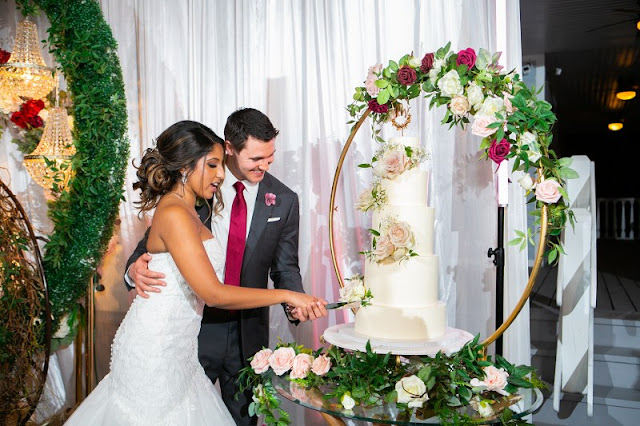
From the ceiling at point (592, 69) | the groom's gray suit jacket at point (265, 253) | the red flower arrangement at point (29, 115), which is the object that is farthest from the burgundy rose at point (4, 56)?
the ceiling at point (592, 69)

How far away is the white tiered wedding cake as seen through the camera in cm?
261

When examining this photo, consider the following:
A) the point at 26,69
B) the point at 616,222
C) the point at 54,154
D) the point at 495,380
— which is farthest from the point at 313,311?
the point at 616,222

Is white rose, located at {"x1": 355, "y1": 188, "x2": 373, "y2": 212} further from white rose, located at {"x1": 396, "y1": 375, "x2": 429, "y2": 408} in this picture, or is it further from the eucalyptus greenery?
the eucalyptus greenery

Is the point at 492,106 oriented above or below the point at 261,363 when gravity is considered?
above

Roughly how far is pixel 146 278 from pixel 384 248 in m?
0.93

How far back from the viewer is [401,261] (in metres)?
2.63

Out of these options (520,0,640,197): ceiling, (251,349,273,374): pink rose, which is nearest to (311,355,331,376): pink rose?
(251,349,273,374): pink rose

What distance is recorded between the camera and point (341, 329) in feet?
9.38

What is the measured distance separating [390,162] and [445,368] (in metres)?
0.86

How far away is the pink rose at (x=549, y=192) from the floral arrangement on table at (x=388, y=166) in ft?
1.62

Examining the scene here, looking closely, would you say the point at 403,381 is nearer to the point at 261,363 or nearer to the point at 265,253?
the point at 261,363

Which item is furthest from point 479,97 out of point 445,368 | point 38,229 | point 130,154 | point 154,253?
point 38,229

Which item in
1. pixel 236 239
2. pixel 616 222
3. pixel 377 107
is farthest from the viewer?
pixel 616 222

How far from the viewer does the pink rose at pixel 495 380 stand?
2.26 meters
